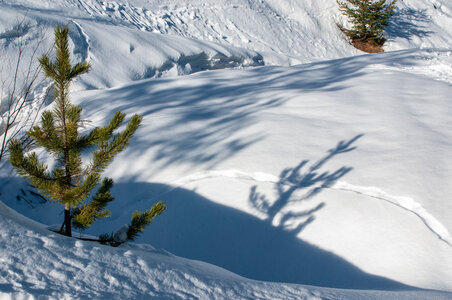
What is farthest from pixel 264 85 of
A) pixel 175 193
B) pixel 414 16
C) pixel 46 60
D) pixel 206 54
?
pixel 414 16

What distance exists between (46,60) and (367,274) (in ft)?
7.65

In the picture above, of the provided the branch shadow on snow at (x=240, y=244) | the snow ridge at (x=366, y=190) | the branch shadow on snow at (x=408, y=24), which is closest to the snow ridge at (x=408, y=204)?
the snow ridge at (x=366, y=190)

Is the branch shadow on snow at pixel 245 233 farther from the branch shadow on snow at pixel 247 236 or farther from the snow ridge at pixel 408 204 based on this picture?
the snow ridge at pixel 408 204

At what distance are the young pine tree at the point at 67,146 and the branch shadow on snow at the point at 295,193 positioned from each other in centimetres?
119

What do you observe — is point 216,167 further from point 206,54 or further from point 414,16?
point 414,16

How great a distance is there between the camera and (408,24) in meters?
12.4

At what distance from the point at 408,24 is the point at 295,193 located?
11.6m

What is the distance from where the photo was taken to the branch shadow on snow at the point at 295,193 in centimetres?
298

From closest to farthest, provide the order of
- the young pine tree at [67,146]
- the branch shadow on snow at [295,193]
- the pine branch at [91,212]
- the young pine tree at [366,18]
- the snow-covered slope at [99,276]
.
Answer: the snow-covered slope at [99,276] < the young pine tree at [67,146] < the pine branch at [91,212] < the branch shadow on snow at [295,193] < the young pine tree at [366,18]

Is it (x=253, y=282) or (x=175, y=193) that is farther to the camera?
(x=175, y=193)

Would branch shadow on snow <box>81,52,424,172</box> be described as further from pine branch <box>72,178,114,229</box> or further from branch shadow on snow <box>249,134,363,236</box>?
pine branch <box>72,178,114,229</box>

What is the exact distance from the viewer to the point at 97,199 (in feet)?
7.32

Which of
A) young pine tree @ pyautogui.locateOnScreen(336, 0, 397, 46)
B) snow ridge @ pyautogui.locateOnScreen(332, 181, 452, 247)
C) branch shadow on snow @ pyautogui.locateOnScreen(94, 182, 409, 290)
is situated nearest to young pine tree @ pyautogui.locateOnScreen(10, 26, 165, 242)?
branch shadow on snow @ pyautogui.locateOnScreen(94, 182, 409, 290)

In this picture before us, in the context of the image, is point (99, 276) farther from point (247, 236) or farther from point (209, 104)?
point (209, 104)
